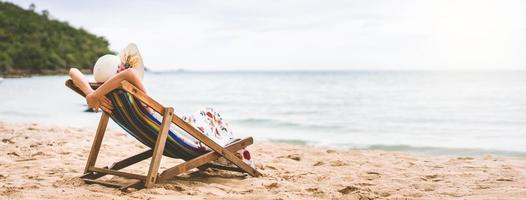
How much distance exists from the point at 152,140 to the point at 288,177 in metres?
1.42

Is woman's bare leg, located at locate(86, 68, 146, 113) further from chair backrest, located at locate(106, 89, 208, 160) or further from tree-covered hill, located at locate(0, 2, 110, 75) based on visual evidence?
tree-covered hill, located at locate(0, 2, 110, 75)

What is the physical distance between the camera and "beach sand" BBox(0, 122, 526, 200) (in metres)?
3.93

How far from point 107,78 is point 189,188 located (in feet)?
3.53

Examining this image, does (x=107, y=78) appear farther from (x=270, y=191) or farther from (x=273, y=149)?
(x=273, y=149)

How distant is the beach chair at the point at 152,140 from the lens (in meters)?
3.75

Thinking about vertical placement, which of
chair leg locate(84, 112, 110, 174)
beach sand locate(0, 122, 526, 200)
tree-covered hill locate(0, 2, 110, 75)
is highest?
tree-covered hill locate(0, 2, 110, 75)

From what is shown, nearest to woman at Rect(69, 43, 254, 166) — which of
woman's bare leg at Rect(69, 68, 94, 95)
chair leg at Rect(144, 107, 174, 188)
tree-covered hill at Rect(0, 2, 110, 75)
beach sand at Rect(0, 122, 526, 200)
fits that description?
woman's bare leg at Rect(69, 68, 94, 95)

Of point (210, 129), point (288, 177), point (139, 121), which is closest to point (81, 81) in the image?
point (139, 121)

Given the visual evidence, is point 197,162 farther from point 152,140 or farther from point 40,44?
point 40,44

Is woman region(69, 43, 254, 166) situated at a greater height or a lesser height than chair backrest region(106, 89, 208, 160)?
greater

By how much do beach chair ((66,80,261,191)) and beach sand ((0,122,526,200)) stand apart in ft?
0.43

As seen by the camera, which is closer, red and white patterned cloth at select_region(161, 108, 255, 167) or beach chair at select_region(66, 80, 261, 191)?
beach chair at select_region(66, 80, 261, 191)

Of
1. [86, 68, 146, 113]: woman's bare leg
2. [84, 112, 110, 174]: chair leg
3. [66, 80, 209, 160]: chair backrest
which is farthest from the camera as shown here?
[84, 112, 110, 174]: chair leg

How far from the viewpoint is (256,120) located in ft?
44.4
